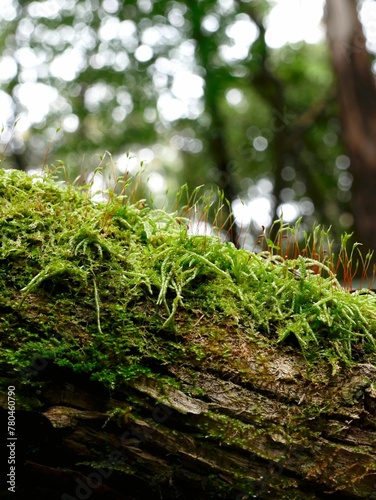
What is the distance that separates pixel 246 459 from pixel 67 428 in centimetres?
50

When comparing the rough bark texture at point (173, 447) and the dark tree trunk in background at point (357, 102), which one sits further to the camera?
the dark tree trunk in background at point (357, 102)

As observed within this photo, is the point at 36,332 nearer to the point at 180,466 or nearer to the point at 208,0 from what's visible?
the point at 180,466

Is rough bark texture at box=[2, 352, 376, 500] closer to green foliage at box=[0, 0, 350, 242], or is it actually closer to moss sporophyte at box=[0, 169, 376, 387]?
moss sporophyte at box=[0, 169, 376, 387]

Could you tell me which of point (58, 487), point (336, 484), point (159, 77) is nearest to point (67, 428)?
point (58, 487)

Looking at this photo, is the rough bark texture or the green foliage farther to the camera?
the green foliage

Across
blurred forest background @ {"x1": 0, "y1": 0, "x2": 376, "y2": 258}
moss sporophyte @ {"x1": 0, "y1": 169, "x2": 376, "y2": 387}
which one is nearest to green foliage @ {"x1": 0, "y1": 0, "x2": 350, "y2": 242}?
blurred forest background @ {"x1": 0, "y1": 0, "x2": 376, "y2": 258}

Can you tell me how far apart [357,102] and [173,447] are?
16.8 feet

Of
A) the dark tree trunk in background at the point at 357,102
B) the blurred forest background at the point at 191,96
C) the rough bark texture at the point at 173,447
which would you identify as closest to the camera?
the rough bark texture at the point at 173,447

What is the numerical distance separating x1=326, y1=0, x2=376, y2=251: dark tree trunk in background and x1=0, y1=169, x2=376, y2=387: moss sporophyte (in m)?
3.59

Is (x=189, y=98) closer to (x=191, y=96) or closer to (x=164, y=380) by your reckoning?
(x=191, y=96)

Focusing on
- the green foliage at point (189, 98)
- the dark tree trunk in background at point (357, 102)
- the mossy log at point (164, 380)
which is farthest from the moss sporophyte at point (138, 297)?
the green foliage at point (189, 98)

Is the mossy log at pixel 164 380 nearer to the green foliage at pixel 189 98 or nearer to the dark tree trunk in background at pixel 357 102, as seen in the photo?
the dark tree trunk in background at pixel 357 102

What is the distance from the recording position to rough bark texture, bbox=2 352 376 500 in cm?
123

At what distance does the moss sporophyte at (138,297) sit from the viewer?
1301mm
